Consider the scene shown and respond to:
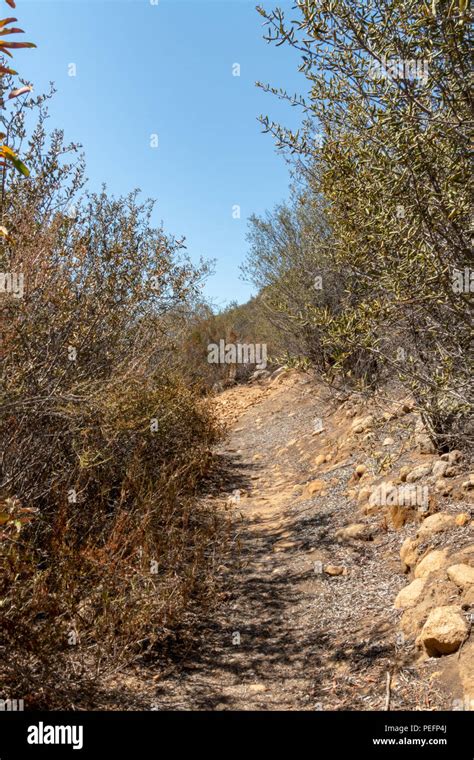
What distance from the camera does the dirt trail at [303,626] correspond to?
2977 millimetres

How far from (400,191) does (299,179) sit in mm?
6364

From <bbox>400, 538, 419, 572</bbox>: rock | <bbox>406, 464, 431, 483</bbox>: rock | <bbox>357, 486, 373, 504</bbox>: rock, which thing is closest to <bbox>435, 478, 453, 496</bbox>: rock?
<bbox>406, 464, 431, 483</bbox>: rock

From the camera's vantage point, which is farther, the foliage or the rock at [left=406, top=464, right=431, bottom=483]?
the rock at [left=406, top=464, right=431, bottom=483]

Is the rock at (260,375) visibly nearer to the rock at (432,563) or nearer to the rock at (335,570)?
the rock at (335,570)

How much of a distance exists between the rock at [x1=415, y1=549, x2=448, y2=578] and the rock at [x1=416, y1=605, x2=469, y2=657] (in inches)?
19.6

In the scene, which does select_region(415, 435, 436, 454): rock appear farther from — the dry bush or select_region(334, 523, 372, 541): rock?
the dry bush

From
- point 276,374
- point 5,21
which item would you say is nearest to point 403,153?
point 5,21

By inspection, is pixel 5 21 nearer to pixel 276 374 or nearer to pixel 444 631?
pixel 444 631

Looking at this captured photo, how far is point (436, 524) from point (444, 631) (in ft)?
3.87

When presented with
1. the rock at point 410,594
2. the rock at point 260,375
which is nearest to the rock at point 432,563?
the rock at point 410,594

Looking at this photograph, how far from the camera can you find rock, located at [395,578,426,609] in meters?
3.43

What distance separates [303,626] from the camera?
3.76 metres
